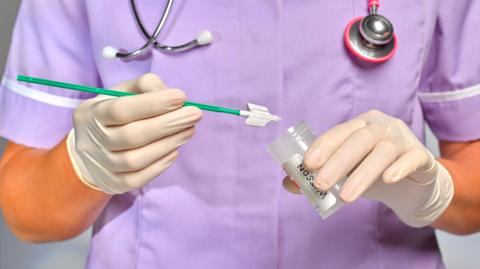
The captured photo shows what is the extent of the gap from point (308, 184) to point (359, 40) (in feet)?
0.72

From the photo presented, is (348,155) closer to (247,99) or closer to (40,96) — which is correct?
(247,99)

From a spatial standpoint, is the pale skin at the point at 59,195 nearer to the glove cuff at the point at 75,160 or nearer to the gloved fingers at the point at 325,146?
the glove cuff at the point at 75,160

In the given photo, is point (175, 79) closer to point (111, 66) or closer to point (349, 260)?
point (111, 66)

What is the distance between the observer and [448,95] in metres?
0.85

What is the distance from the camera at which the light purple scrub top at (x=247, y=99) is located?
0.76 meters

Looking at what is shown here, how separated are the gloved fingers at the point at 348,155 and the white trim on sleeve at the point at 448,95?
0.77ft

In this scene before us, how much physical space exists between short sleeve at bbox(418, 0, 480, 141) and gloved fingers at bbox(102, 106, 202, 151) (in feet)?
1.34

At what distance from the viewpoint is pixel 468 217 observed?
2.71 feet

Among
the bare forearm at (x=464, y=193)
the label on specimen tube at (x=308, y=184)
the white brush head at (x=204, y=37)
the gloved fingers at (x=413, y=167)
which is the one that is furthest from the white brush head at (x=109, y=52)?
the bare forearm at (x=464, y=193)

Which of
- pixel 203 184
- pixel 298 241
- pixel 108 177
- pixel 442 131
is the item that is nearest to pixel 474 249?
pixel 442 131

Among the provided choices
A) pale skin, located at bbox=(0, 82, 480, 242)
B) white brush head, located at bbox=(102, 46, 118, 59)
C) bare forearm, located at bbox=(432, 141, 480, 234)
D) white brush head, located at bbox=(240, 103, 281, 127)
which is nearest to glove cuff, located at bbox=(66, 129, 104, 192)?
pale skin, located at bbox=(0, 82, 480, 242)

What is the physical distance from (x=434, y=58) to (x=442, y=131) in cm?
11

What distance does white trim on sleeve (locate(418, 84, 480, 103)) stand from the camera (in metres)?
0.83

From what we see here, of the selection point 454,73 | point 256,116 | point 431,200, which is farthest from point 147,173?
point 454,73
